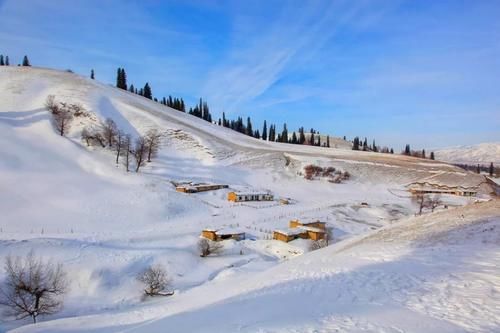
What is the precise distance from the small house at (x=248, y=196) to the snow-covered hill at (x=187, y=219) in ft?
7.56

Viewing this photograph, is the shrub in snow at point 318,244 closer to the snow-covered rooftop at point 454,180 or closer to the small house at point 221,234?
the small house at point 221,234

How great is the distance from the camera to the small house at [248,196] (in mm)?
58859

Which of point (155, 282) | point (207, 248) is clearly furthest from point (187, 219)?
point (155, 282)

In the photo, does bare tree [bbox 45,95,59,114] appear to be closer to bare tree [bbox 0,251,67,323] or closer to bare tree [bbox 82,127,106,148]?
bare tree [bbox 82,127,106,148]

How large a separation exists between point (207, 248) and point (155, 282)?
30.0 feet

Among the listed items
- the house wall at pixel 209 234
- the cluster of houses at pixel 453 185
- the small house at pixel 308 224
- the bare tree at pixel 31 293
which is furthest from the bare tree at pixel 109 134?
the cluster of houses at pixel 453 185

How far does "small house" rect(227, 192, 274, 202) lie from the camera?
58859 millimetres

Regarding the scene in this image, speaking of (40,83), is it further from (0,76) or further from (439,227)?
(439,227)

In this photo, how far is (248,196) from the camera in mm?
60031

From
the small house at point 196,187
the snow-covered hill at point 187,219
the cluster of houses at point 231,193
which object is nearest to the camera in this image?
the snow-covered hill at point 187,219

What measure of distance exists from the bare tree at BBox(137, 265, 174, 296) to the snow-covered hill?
0.87 meters

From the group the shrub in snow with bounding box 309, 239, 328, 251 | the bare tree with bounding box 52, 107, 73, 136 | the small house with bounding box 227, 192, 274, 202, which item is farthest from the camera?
the bare tree with bounding box 52, 107, 73, 136

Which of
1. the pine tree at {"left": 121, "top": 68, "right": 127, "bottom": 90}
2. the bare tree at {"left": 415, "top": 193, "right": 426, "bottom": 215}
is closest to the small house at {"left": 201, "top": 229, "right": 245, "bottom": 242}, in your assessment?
the bare tree at {"left": 415, "top": 193, "right": 426, "bottom": 215}

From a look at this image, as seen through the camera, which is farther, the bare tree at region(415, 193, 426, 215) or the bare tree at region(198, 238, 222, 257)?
the bare tree at region(415, 193, 426, 215)
